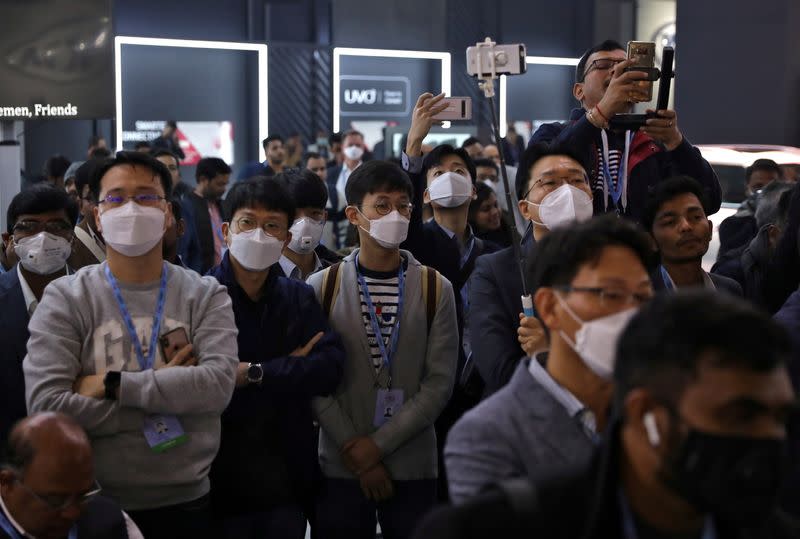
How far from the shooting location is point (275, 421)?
3.60 m

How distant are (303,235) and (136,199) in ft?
4.46

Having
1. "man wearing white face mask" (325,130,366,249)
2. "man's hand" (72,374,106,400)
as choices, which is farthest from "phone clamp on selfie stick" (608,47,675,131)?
"man wearing white face mask" (325,130,366,249)

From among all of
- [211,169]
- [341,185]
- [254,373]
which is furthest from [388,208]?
[341,185]

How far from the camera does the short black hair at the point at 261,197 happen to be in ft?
12.6

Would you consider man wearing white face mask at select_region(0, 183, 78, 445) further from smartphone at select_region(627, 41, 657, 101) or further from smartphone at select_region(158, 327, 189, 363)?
smartphone at select_region(627, 41, 657, 101)

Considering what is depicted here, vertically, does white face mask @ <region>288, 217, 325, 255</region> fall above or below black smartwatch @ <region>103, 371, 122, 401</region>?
above

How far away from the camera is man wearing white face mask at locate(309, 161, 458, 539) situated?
12.4ft

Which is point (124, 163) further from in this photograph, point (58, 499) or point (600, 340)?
point (600, 340)

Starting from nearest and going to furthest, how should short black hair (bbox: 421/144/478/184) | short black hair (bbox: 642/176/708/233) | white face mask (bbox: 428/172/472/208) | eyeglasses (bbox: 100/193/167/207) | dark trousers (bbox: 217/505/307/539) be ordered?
eyeglasses (bbox: 100/193/167/207), dark trousers (bbox: 217/505/307/539), short black hair (bbox: 642/176/708/233), white face mask (bbox: 428/172/472/208), short black hair (bbox: 421/144/478/184)

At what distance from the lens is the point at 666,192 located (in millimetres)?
3674

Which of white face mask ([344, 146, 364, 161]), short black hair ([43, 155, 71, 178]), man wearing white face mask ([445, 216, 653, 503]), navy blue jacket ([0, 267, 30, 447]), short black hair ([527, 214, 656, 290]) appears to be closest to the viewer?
man wearing white face mask ([445, 216, 653, 503])

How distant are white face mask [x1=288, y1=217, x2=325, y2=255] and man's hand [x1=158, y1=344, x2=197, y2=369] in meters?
1.47

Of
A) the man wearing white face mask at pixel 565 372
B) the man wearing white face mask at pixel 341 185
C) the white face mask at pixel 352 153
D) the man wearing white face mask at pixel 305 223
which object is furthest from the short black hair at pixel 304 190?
the white face mask at pixel 352 153

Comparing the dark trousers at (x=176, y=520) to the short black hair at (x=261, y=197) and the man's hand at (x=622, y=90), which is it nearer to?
the short black hair at (x=261, y=197)
